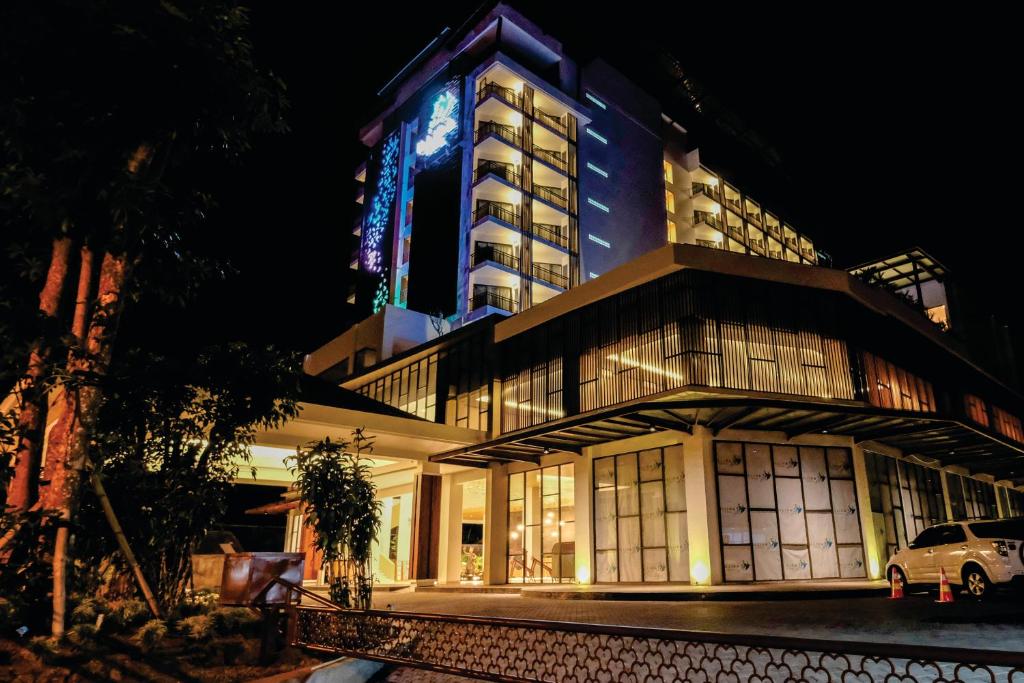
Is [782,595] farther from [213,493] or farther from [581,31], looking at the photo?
[581,31]

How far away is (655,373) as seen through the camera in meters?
16.5

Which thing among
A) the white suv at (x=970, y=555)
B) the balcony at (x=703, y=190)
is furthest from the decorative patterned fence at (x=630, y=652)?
the balcony at (x=703, y=190)

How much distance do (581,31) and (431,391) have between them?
28753 mm

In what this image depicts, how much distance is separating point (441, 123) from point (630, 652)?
37.4 metres

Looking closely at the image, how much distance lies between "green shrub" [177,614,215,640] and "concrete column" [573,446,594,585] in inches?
518

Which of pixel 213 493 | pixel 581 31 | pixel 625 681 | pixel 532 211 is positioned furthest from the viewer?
pixel 581 31

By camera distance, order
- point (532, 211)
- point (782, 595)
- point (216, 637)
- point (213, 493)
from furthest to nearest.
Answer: point (532, 211)
point (782, 595)
point (213, 493)
point (216, 637)

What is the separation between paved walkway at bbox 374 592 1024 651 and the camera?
699 cm

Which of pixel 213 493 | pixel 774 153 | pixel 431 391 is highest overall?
pixel 774 153

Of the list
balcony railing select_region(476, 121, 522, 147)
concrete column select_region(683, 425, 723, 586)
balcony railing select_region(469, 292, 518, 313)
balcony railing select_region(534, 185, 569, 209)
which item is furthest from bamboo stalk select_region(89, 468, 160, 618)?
balcony railing select_region(534, 185, 569, 209)

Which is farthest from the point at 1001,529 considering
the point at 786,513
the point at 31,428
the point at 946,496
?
the point at 31,428

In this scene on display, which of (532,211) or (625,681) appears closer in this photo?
(625,681)

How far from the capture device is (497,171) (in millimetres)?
33969

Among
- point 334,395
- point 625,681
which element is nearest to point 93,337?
point 625,681
